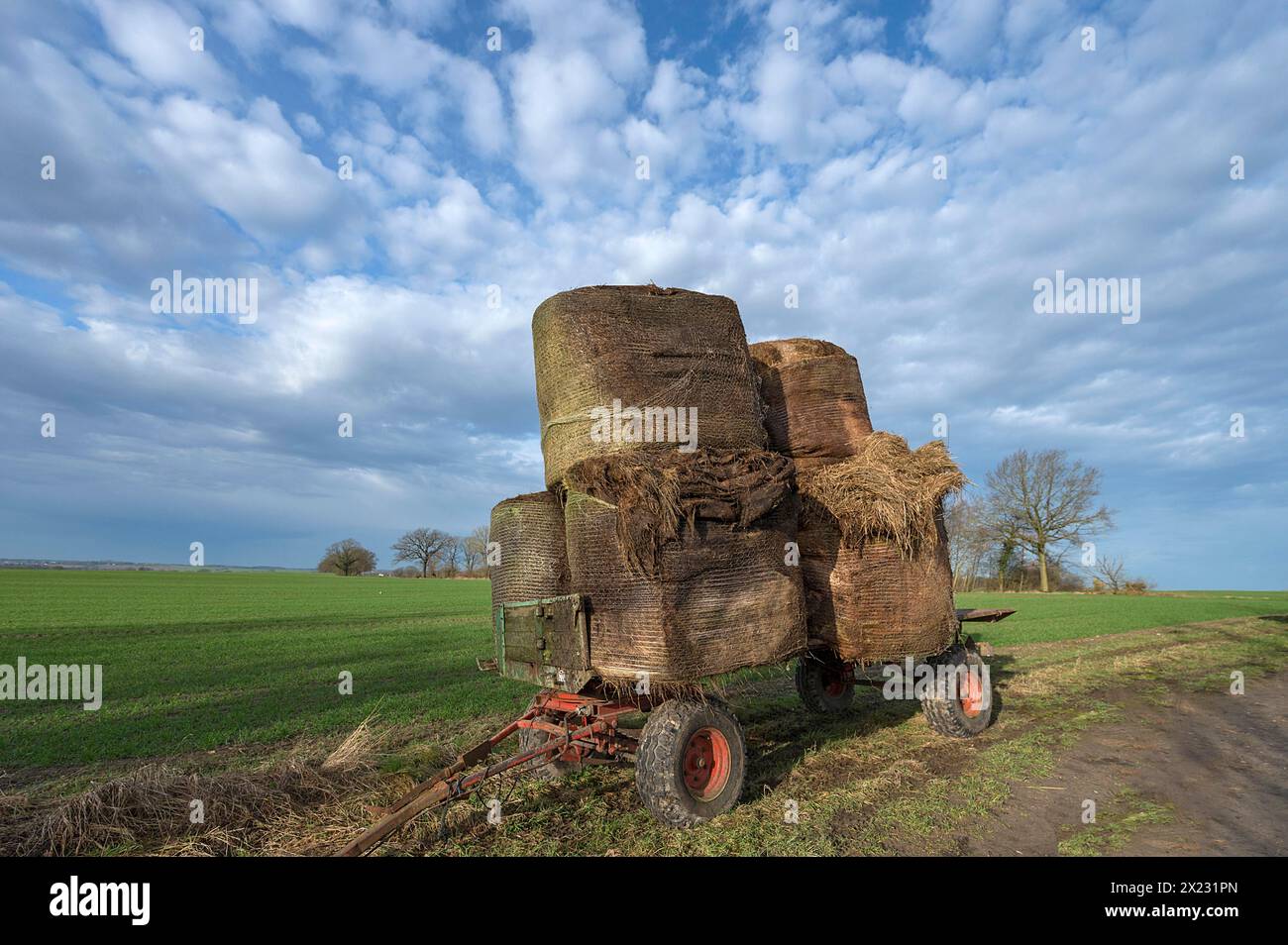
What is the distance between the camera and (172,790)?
15.9 feet

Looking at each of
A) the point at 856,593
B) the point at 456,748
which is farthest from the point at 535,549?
the point at 856,593

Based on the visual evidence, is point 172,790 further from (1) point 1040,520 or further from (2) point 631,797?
(1) point 1040,520

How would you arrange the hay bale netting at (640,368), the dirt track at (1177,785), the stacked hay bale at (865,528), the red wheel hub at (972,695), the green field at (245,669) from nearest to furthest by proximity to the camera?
the dirt track at (1177,785), the hay bale netting at (640,368), the stacked hay bale at (865,528), the red wheel hub at (972,695), the green field at (245,669)

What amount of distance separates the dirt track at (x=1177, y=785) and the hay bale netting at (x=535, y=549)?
12.2 ft

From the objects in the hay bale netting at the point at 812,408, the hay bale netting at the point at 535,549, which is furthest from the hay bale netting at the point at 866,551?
the hay bale netting at the point at 535,549

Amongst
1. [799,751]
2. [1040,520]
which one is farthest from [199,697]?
[1040,520]

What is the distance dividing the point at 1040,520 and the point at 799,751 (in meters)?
55.0

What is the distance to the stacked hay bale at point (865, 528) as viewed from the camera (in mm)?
5836

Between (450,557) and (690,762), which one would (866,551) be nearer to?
(690,762)

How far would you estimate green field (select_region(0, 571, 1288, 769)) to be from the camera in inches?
317

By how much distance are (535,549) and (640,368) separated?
1878mm

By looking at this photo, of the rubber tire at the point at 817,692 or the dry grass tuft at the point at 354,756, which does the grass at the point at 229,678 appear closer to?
the dry grass tuft at the point at 354,756

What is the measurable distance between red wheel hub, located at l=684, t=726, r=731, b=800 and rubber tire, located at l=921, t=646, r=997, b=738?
11.1ft

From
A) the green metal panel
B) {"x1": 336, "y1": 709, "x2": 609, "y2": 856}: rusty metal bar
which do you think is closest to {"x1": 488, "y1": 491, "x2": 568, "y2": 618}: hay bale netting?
the green metal panel
